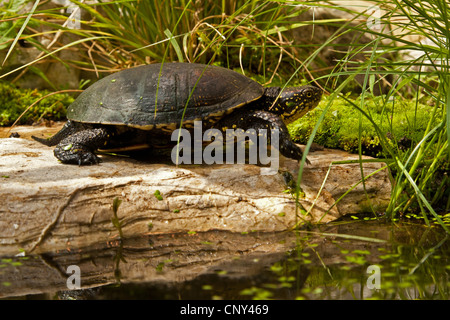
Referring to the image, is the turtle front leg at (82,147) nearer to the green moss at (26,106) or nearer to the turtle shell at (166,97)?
the turtle shell at (166,97)

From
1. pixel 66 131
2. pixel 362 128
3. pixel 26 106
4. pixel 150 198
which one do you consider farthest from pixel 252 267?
pixel 26 106

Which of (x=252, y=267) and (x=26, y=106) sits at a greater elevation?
(x=26, y=106)

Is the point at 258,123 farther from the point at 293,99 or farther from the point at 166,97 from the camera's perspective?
the point at 166,97

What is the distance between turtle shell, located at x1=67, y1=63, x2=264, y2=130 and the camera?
264cm

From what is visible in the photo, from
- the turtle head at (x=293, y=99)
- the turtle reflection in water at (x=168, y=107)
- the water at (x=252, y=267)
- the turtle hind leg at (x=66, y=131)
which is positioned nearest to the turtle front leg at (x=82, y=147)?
the turtle reflection in water at (x=168, y=107)

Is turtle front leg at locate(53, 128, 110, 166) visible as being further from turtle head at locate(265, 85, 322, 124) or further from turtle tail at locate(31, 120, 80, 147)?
turtle head at locate(265, 85, 322, 124)

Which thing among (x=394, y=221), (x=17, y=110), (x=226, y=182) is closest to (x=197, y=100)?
(x=226, y=182)

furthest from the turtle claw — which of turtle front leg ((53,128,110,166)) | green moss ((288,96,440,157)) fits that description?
Result: green moss ((288,96,440,157))

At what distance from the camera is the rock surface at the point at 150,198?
2.06 metres

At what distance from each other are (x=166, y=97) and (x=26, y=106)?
247 centimetres

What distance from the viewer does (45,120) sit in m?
4.22

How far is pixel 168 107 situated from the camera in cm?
266

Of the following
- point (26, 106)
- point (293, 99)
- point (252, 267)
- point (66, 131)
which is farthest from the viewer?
point (26, 106)
